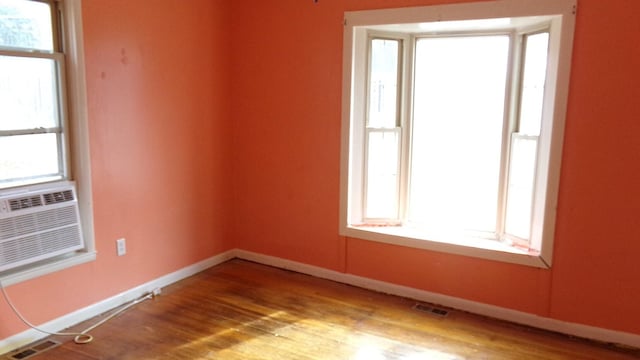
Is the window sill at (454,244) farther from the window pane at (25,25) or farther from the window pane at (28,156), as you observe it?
the window pane at (25,25)

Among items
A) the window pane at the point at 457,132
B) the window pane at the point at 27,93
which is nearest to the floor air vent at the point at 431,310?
the window pane at the point at 457,132

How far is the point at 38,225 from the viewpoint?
111 inches

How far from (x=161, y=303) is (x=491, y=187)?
242 cm

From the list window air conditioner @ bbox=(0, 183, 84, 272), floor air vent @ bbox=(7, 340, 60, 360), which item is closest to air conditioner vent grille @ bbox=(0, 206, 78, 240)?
window air conditioner @ bbox=(0, 183, 84, 272)

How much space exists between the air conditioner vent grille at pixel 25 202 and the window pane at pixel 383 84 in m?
2.22

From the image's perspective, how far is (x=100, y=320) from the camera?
314cm

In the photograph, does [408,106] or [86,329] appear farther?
[408,106]

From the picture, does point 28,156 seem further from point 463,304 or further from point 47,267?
point 463,304

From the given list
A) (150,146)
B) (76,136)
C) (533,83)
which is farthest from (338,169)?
(76,136)

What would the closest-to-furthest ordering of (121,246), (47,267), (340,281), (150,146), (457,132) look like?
(47,267) < (121,246) < (150,146) < (457,132) < (340,281)

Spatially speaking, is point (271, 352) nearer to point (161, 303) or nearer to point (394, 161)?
point (161, 303)

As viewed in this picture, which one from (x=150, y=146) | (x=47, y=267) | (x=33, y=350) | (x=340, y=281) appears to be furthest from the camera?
(x=340, y=281)

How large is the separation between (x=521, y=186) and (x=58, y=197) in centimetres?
290

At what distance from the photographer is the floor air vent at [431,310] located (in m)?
3.33
